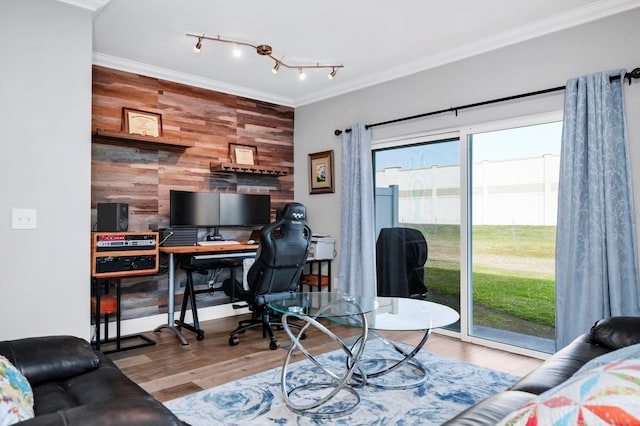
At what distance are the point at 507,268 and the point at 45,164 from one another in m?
3.65

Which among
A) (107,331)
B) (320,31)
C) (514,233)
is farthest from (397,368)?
(320,31)

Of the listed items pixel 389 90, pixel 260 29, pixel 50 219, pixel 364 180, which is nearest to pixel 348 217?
pixel 364 180

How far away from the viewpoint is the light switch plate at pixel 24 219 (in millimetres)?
2625

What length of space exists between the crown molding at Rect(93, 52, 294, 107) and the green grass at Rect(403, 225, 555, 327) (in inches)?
103

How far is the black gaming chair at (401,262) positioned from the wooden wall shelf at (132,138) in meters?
A: 2.32

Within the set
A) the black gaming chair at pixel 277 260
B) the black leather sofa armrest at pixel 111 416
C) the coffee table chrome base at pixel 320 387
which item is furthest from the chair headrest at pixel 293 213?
the black leather sofa armrest at pixel 111 416

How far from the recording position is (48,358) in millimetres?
1713

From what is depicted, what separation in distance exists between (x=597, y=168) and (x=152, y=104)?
400cm

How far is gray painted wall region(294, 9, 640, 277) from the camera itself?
3004 millimetres

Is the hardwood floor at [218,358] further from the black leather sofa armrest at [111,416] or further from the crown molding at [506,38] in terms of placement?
the crown molding at [506,38]

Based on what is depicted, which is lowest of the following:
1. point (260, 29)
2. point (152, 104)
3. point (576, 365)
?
point (576, 365)

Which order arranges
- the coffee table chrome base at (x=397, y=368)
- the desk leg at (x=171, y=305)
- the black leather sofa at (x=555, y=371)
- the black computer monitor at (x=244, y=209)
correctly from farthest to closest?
the black computer monitor at (x=244, y=209)
the desk leg at (x=171, y=305)
the coffee table chrome base at (x=397, y=368)
the black leather sofa at (x=555, y=371)

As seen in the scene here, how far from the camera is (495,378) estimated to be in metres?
2.95

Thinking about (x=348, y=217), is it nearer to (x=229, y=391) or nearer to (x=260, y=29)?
(x=260, y=29)
